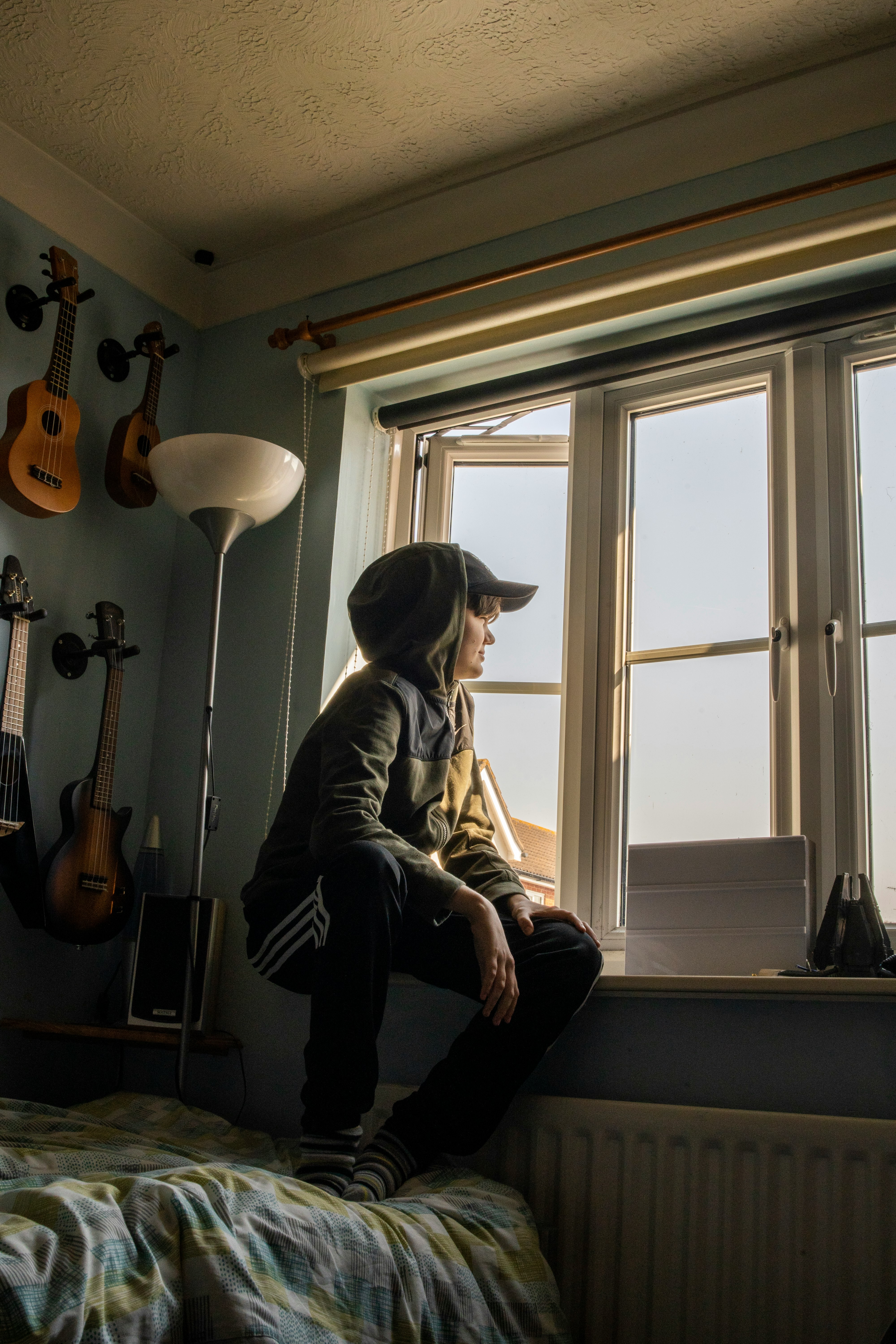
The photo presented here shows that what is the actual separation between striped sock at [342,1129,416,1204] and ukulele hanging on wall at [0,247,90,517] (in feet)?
4.98

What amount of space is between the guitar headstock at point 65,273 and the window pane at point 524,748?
1263 millimetres

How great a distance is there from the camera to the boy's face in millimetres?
2221

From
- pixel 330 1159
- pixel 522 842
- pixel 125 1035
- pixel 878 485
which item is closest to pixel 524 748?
pixel 522 842

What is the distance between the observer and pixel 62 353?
2502 mm

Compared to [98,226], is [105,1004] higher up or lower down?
lower down

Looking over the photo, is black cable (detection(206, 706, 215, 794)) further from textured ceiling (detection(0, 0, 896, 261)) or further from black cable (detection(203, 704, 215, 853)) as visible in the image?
textured ceiling (detection(0, 0, 896, 261))

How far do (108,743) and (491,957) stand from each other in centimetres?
115

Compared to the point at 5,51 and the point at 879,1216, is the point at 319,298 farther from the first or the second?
the point at 879,1216

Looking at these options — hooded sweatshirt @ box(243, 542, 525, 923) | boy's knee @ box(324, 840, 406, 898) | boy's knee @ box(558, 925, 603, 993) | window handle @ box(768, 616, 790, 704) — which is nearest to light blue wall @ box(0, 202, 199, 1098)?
hooded sweatshirt @ box(243, 542, 525, 923)

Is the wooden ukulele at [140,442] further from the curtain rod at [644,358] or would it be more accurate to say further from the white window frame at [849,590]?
the white window frame at [849,590]

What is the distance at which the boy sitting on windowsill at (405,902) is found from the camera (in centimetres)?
160

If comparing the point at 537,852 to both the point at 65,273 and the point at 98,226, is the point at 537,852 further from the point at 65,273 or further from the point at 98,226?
the point at 98,226

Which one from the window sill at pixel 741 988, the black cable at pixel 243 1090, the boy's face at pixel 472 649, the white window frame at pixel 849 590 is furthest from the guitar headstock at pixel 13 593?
the white window frame at pixel 849 590

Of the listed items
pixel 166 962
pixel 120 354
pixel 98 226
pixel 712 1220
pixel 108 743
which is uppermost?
pixel 98 226
